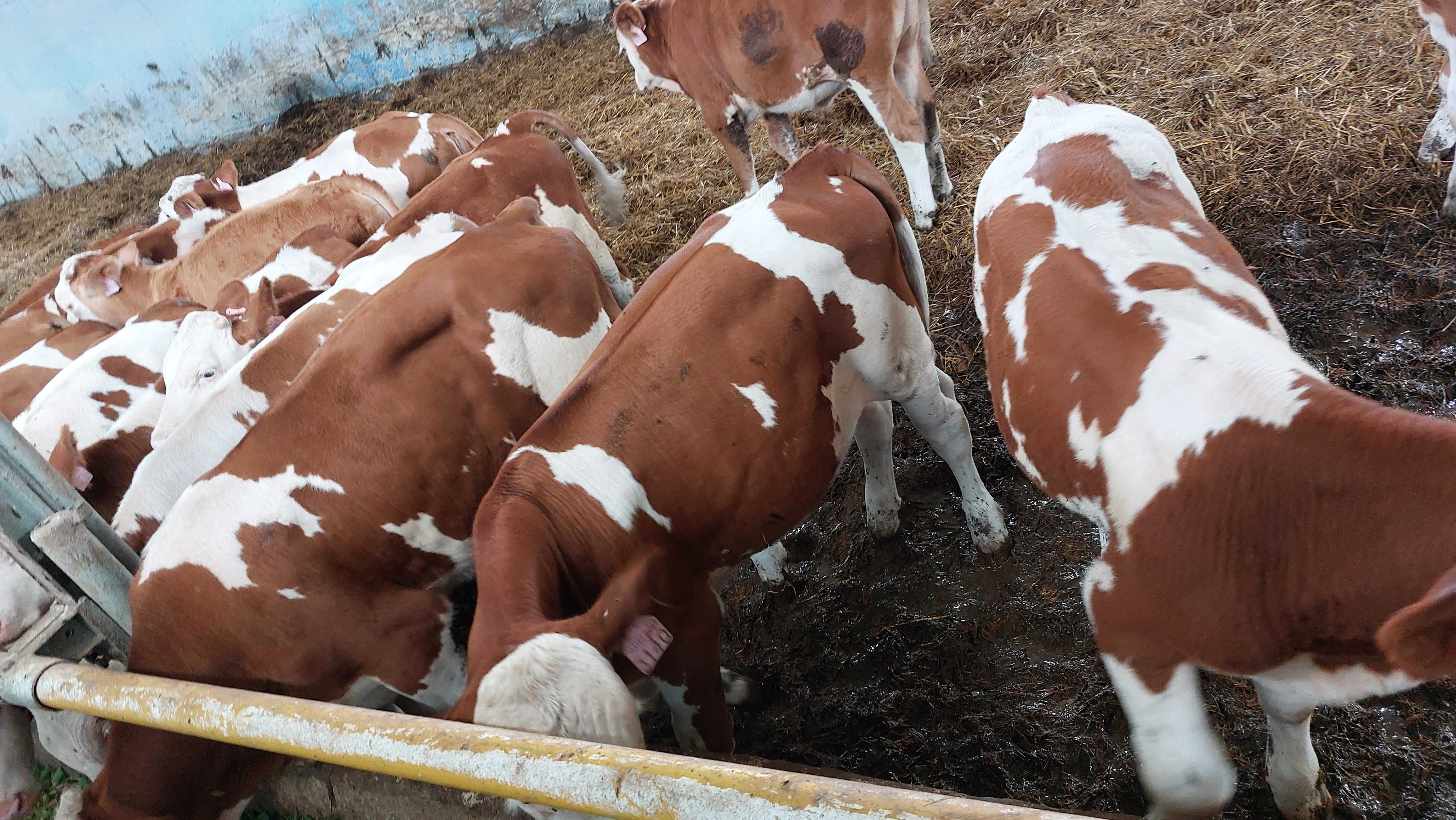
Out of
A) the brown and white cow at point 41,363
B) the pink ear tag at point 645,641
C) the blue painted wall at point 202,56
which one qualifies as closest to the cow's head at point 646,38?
the blue painted wall at point 202,56

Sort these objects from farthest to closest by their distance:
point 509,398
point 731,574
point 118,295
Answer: point 118,295, point 509,398, point 731,574

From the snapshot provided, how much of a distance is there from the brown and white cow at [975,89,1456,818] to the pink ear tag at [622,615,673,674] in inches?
43.8

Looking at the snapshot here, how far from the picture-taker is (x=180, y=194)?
7.60m

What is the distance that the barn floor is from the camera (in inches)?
103

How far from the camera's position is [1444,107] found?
12.7ft

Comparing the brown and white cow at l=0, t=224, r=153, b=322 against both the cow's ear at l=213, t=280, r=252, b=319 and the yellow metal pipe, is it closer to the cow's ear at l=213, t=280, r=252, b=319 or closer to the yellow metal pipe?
the cow's ear at l=213, t=280, r=252, b=319

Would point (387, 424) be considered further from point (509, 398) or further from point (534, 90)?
point (534, 90)

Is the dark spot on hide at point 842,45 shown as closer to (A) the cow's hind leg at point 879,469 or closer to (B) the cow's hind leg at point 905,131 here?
(B) the cow's hind leg at point 905,131

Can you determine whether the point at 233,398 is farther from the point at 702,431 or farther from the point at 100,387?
the point at 702,431

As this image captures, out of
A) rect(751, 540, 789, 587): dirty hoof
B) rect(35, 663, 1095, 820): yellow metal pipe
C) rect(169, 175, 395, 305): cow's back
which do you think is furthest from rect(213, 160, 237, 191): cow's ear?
rect(35, 663, 1095, 820): yellow metal pipe

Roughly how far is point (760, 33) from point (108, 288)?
5487mm

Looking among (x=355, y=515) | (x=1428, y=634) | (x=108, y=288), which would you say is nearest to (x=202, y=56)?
(x=108, y=288)

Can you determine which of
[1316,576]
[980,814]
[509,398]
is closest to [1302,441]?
[1316,576]

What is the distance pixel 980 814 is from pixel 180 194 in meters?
8.80
